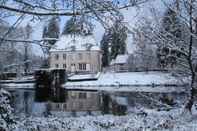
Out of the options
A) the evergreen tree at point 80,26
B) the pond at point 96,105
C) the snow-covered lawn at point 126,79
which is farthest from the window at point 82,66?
the evergreen tree at point 80,26

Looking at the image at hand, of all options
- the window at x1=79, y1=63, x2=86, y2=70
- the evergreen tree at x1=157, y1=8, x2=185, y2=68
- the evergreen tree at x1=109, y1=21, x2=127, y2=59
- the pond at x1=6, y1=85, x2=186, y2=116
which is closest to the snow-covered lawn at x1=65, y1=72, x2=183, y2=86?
the window at x1=79, y1=63, x2=86, y2=70

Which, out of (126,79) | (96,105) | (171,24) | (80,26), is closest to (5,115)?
(80,26)

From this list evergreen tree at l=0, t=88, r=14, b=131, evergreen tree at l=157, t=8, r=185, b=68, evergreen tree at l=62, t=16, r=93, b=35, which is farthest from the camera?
evergreen tree at l=157, t=8, r=185, b=68

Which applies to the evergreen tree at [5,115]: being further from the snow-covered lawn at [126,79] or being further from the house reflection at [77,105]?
A: the snow-covered lawn at [126,79]

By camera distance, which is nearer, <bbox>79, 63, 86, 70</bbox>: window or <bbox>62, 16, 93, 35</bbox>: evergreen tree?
<bbox>62, 16, 93, 35</bbox>: evergreen tree

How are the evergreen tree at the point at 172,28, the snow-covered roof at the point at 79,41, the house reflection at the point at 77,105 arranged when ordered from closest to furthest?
the snow-covered roof at the point at 79,41 → the evergreen tree at the point at 172,28 → the house reflection at the point at 77,105

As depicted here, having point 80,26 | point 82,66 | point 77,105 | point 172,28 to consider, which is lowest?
point 77,105

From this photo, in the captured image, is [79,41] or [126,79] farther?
[126,79]

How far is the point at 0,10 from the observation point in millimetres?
7168

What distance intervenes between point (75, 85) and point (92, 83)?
283 cm

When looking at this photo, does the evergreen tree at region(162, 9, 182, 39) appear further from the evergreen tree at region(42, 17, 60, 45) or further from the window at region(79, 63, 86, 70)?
the window at region(79, 63, 86, 70)

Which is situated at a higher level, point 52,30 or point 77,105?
point 52,30

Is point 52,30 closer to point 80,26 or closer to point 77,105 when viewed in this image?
point 80,26

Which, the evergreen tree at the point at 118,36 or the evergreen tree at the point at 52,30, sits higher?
the evergreen tree at the point at 52,30
